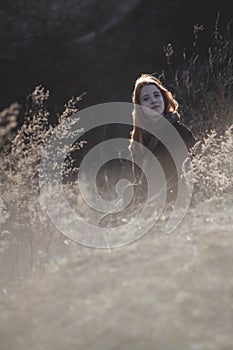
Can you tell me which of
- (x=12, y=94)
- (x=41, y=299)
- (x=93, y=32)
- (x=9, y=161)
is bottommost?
(x=41, y=299)

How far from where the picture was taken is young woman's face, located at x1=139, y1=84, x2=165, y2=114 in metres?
4.66

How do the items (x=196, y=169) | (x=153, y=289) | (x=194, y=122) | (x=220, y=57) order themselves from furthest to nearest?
(x=220, y=57) < (x=194, y=122) < (x=196, y=169) < (x=153, y=289)

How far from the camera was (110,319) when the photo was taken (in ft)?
6.93

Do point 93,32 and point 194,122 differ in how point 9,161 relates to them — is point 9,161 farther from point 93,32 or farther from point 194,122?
point 93,32

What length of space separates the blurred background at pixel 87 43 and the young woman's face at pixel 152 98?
12.3 feet

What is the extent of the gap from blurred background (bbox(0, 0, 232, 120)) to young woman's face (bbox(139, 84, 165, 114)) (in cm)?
375

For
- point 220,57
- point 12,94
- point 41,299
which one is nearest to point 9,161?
point 41,299

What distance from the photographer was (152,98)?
15.4 ft

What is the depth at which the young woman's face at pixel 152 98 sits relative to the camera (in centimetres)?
466

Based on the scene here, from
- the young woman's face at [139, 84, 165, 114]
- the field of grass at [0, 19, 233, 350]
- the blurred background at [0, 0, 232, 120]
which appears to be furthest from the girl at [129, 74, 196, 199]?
the blurred background at [0, 0, 232, 120]

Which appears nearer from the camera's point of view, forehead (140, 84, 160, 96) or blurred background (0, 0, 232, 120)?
forehead (140, 84, 160, 96)

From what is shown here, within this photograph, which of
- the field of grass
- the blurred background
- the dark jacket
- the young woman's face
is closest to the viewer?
the field of grass

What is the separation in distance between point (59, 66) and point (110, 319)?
22.3 ft

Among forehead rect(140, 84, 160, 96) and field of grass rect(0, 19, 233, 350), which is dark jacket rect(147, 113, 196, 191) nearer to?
forehead rect(140, 84, 160, 96)
